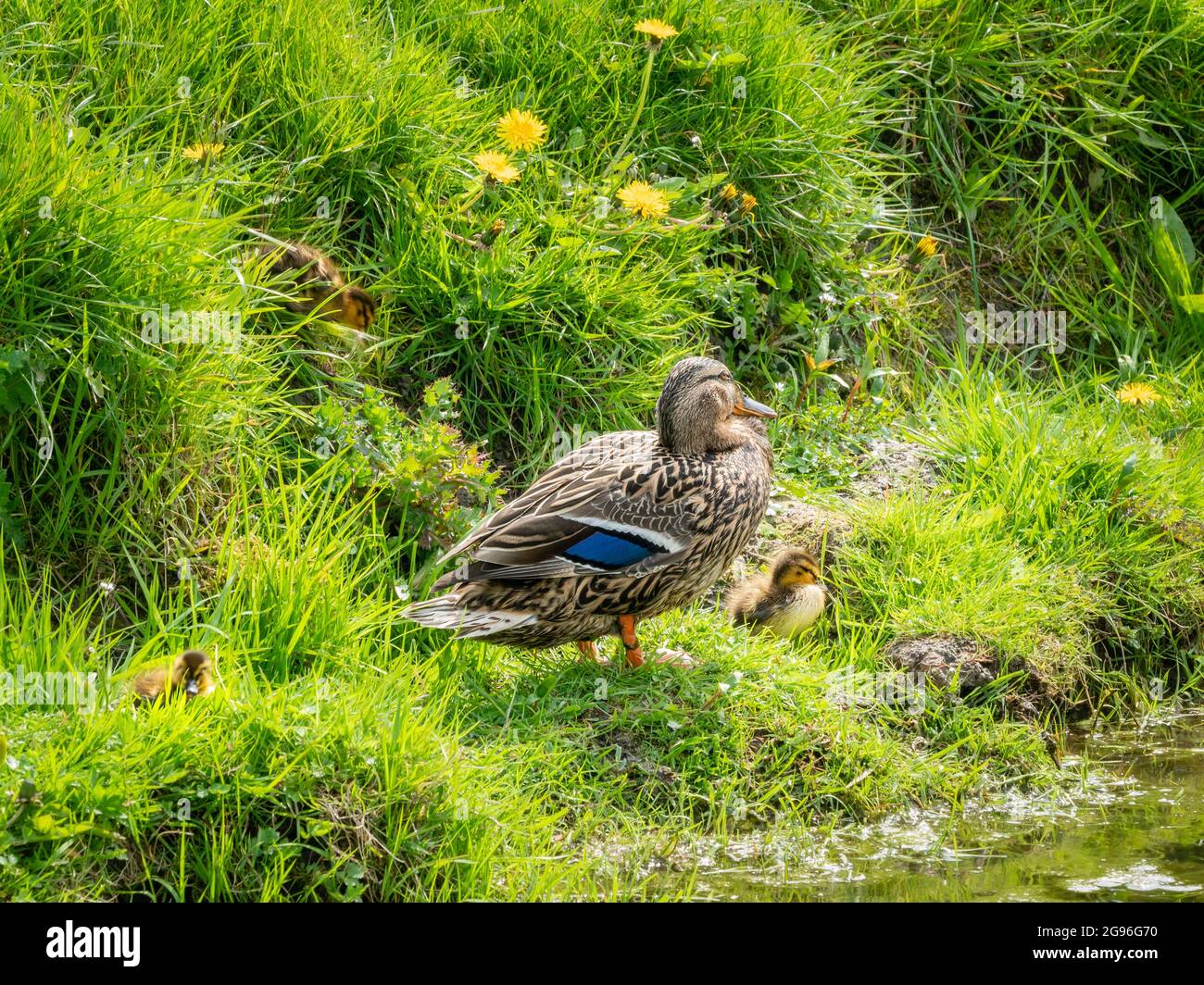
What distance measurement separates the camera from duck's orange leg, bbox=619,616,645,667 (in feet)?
16.6

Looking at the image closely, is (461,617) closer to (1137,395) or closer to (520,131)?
(520,131)

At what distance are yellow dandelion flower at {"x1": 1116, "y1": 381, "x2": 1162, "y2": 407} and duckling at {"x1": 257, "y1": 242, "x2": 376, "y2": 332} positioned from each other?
342cm

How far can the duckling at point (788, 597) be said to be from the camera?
17.9ft

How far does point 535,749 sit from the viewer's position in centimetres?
448

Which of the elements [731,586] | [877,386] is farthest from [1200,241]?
[731,586]

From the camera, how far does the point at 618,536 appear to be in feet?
16.1

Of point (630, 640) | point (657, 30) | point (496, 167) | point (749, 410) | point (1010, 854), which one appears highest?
point (657, 30)

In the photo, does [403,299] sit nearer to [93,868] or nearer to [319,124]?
[319,124]

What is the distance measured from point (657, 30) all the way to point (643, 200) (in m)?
0.86

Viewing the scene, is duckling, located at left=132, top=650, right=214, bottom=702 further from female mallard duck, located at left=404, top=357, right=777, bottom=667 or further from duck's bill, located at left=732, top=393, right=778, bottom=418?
duck's bill, located at left=732, top=393, right=778, bottom=418

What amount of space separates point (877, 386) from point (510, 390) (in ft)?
6.02

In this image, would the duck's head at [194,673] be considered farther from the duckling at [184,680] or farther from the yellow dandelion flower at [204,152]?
the yellow dandelion flower at [204,152]

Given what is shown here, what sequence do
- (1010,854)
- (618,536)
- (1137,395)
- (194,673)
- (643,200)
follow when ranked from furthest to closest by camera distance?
(1137,395), (643,200), (618,536), (1010,854), (194,673)

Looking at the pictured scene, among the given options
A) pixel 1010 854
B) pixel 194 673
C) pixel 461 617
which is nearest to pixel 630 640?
pixel 461 617
